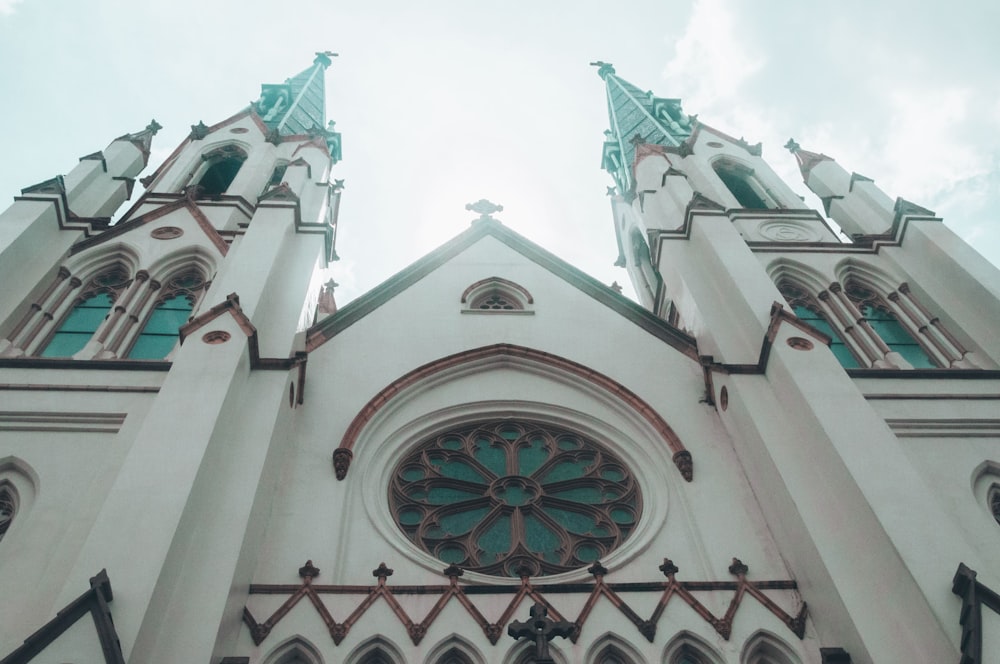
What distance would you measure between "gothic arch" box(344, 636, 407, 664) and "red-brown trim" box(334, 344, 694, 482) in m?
2.26

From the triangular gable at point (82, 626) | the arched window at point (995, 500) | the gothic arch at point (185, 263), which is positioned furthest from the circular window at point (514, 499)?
the gothic arch at point (185, 263)

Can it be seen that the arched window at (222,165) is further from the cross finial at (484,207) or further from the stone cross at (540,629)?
the stone cross at (540,629)

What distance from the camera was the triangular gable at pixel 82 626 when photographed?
5344 millimetres

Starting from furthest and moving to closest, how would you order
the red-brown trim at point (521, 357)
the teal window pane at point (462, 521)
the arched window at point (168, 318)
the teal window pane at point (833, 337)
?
the teal window pane at point (833, 337)
the arched window at point (168, 318)
the red-brown trim at point (521, 357)
the teal window pane at point (462, 521)

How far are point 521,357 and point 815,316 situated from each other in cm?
509

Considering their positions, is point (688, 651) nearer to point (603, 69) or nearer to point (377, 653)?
point (377, 653)

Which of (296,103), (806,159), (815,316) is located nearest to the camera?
(815,316)

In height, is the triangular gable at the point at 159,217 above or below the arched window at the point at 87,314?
above

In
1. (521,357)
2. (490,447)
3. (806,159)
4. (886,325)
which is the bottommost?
(490,447)

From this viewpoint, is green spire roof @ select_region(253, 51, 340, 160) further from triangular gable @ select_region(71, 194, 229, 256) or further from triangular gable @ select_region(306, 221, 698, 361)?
triangular gable @ select_region(306, 221, 698, 361)

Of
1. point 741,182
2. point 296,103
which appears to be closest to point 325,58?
point 296,103

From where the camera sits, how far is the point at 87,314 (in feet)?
39.8

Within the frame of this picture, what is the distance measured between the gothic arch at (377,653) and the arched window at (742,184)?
1360 cm

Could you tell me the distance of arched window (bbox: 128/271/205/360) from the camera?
451 inches
